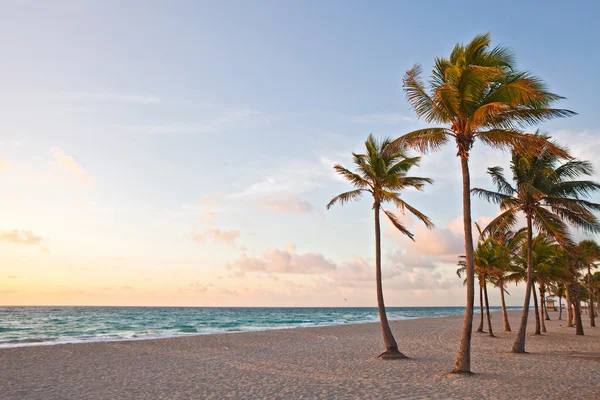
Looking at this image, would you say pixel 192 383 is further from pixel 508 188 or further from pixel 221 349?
pixel 508 188

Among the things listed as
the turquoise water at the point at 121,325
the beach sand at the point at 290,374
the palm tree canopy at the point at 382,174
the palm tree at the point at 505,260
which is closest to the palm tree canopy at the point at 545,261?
the palm tree at the point at 505,260

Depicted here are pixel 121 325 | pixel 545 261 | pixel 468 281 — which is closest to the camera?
pixel 468 281

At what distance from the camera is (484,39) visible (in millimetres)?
12141

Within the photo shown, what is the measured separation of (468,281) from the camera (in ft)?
39.7

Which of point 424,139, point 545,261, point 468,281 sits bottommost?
point 468,281

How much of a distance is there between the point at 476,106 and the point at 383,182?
5255 millimetres

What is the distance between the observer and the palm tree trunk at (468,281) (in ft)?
39.1

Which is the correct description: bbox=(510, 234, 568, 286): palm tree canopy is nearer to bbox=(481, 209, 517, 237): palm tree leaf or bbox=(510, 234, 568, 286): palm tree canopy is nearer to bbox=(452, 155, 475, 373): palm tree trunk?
bbox=(481, 209, 517, 237): palm tree leaf

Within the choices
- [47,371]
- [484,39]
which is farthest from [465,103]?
[47,371]

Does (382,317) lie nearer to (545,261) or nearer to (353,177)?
(353,177)

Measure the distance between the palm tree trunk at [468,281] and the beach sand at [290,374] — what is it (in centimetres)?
56

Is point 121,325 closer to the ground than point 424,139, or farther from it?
closer to the ground

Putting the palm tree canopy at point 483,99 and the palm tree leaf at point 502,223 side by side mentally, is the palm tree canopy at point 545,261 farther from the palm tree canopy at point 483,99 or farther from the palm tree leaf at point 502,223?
the palm tree canopy at point 483,99

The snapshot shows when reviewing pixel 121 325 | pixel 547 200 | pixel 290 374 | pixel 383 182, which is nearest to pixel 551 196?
pixel 547 200
